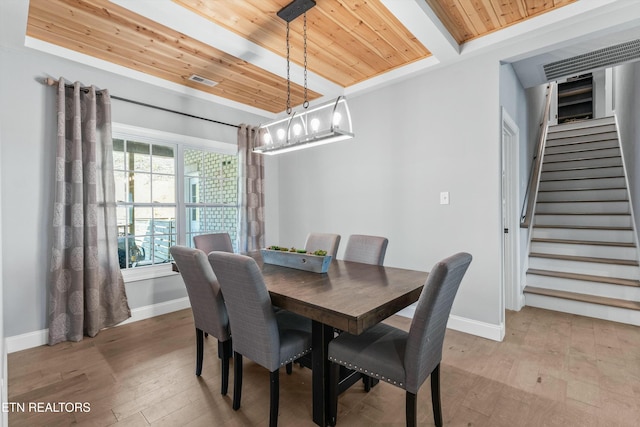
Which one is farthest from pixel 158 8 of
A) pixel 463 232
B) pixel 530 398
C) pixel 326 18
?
pixel 530 398

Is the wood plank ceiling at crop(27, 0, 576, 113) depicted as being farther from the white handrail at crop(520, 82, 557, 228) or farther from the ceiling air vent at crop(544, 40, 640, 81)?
the white handrail at crop(520, 82, 557, 228)

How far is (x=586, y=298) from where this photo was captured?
10.8ft

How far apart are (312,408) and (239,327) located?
640 mm

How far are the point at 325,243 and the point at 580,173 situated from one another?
4.56 m

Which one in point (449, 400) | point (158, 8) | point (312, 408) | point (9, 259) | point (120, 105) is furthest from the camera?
point (120, 105)

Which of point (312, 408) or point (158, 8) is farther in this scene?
point (158, 8)

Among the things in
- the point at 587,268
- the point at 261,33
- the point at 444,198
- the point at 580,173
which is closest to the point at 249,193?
the point at 261,33

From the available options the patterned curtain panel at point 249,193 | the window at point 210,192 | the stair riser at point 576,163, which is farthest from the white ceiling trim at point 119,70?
the stair riser at point 576,163

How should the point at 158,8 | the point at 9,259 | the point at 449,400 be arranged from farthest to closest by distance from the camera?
the point at 9,259 < the point at 158,8 < the point at 449,400

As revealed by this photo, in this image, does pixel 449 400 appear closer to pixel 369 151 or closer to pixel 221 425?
pixel 221 425

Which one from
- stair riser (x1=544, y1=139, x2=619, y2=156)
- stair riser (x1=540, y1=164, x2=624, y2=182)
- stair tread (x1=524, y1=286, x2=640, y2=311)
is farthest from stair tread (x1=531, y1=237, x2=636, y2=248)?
stair riser (x1=544, y1=139, x2=619, y2=156)

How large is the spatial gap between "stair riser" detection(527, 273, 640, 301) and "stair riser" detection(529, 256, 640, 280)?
226 mm

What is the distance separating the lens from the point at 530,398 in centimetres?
192

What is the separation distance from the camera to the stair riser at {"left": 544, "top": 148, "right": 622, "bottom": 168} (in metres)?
4.72
